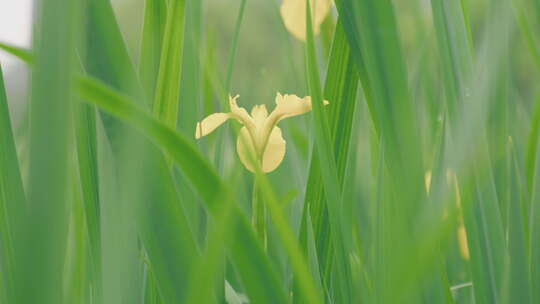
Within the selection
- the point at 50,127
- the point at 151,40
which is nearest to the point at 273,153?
the point at 151,40

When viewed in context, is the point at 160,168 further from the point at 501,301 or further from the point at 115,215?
the point at 501,301

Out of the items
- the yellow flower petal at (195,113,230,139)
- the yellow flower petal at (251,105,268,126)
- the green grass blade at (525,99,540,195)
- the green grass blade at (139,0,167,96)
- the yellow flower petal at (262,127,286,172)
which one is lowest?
the green grass blade at (525,99,540,195)

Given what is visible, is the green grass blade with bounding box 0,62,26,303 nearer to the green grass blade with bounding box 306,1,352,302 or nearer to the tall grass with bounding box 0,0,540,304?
the tall grass with bounding box 0,0,540,304

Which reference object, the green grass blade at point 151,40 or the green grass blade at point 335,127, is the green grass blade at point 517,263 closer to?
the green grass blade at point 335,127

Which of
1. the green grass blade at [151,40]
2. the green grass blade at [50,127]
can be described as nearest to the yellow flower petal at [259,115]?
the green grass blade at [151,40]

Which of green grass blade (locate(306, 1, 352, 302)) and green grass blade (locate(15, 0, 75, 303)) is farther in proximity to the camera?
green grass blade (locate(306, 1, 352, 302))

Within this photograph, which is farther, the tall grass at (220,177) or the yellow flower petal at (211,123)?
the yellow flower petal at (211,123)

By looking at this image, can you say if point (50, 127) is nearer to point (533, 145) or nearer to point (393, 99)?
point (393, 99)

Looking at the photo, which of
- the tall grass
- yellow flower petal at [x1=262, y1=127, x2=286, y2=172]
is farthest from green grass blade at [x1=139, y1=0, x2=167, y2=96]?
yellow flower petal at [x1=262, y1=127, x2=286, y2=172]
